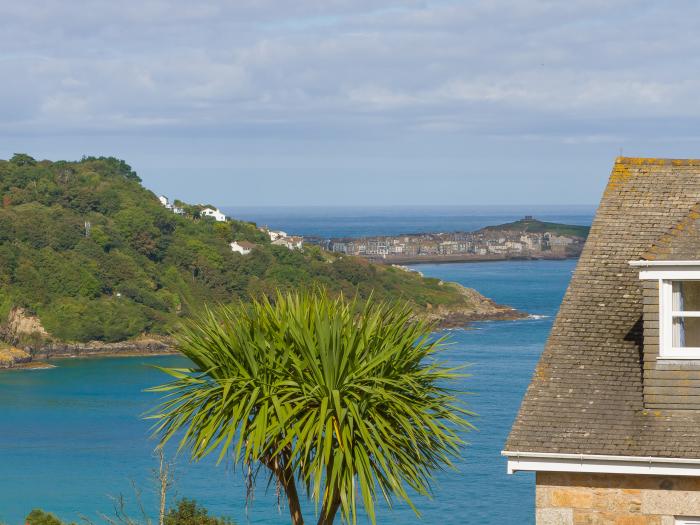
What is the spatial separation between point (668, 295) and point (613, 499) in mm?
1220

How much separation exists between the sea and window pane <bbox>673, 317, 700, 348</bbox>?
13.7 meters

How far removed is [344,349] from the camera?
355 inches

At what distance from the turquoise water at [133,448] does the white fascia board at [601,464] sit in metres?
17.8

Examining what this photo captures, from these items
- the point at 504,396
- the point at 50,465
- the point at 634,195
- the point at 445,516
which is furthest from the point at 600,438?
the point at 504,396

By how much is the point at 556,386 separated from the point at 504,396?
53.9 meters

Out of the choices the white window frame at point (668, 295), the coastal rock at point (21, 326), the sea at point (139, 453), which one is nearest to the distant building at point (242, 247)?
the sea at point (139, 453)

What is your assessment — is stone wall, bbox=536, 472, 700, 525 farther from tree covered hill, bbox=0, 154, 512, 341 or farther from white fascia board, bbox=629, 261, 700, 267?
tree covered hill, bbox=0, 154, 512, 341

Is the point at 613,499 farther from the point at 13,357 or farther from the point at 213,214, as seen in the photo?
the point at 213,214

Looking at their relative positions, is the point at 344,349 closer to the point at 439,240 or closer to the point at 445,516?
the point at 445,516

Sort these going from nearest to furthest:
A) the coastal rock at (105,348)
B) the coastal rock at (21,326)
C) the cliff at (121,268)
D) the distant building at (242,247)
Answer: the coastal rock at (105,348) → the coastal rock at (21,326) → the cliff at (121,268) → the distant building at (242,247)

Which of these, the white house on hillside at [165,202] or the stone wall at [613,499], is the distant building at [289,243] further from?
the stone wall at [613,499]

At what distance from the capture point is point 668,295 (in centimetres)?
707

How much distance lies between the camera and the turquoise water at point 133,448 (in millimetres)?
41562

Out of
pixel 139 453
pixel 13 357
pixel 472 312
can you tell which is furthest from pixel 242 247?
pixel 139 453
